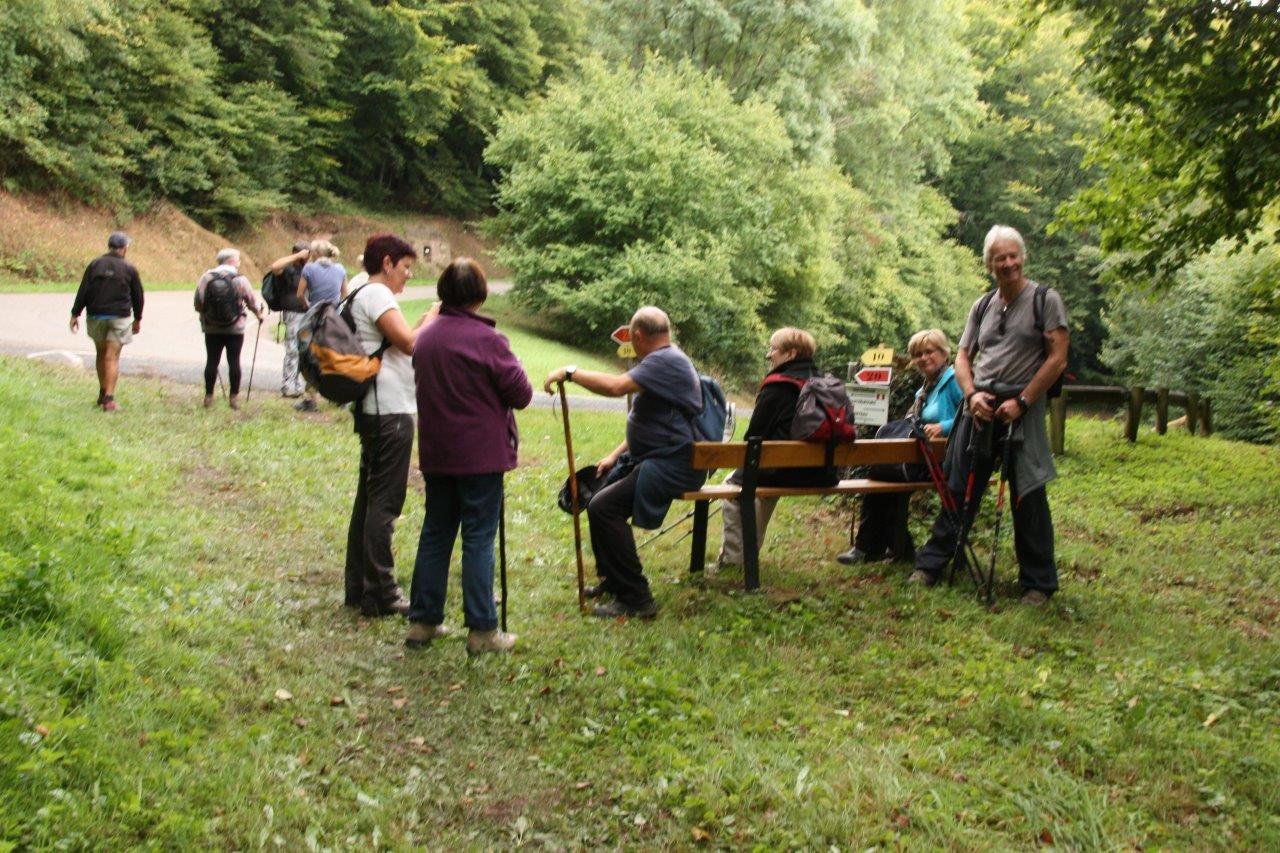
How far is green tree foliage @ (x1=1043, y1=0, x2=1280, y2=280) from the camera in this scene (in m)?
8.38

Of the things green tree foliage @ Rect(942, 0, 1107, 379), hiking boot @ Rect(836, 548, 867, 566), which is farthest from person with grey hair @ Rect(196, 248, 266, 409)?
green tree foliage @ Rect(942, 0, 1107, 379)

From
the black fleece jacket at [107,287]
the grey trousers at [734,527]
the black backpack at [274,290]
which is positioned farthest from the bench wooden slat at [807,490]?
the black backpack at [274,290]

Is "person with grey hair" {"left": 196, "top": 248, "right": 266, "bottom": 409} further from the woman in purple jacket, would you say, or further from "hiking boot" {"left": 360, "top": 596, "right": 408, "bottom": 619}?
the woman in purple jacket

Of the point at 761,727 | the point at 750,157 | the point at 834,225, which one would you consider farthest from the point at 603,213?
the point at 761,727

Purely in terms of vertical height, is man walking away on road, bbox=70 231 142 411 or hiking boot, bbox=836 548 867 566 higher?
man walking away on road, bbox=70 231 142 411

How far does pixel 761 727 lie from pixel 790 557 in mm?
3275

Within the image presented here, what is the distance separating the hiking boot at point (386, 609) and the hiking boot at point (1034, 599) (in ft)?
11.1

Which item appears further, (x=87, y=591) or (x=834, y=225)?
(x=834, y=225)

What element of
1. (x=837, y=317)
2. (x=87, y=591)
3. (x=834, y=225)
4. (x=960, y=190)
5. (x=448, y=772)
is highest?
(x=960, y=190)

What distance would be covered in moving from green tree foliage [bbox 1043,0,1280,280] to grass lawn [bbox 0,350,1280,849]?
11.1 feet

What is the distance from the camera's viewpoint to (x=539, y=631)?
5.73 metres

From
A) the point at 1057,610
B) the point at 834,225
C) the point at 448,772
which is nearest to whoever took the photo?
the point at 448,772

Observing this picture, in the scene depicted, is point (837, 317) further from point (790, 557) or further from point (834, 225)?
point (790, 557)

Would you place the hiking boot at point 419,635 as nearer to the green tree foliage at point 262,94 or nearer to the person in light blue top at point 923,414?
the person in light blue top at point 923,414
